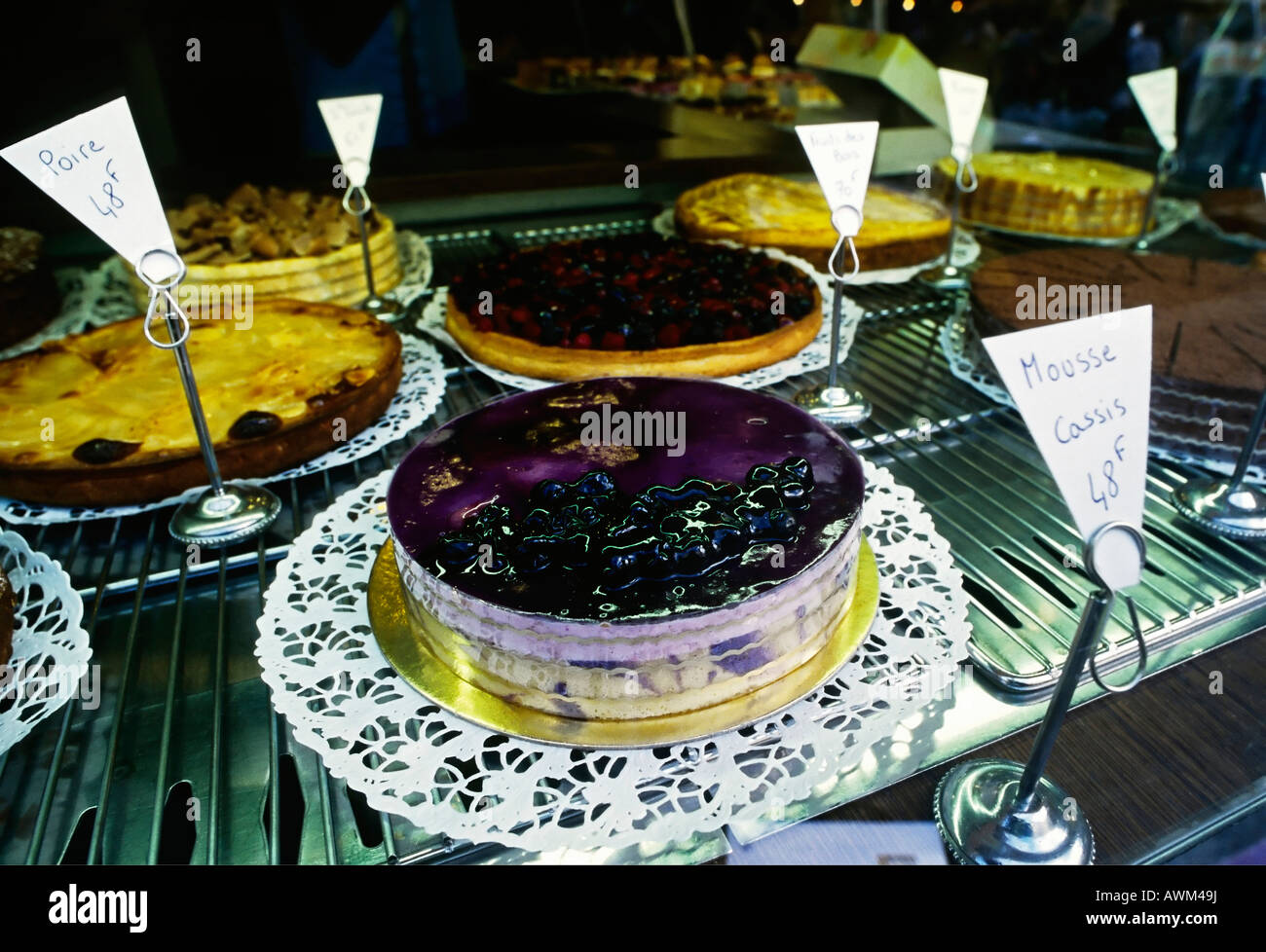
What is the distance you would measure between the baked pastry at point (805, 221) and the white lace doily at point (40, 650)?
2210mm

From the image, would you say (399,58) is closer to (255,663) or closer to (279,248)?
(279,248)

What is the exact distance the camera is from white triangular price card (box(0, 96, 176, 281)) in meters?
1.26

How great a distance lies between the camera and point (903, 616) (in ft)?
4.11

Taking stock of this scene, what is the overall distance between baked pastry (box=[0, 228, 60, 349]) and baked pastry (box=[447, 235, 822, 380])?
1194mm

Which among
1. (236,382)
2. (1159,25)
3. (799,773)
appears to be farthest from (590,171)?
(799,773)

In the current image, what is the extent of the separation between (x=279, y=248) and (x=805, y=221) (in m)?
1.76

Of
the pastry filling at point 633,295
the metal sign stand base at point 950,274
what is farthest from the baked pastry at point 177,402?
the metal sign stand base at point 950,274

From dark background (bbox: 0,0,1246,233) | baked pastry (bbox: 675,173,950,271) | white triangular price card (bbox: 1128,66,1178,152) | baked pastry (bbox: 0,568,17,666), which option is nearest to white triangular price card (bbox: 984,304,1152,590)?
baked pastry (bbox: 0,568,17,666)

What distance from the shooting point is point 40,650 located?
1.19m

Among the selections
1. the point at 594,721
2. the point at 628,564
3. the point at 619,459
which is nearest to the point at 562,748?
the point at 594,721

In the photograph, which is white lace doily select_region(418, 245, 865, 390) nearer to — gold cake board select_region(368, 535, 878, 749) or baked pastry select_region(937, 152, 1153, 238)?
gold cake board select_region(368, 535, 878, 749)

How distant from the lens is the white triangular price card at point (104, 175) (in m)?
1.26

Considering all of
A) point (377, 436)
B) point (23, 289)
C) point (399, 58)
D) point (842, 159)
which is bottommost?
point (377, 436)
